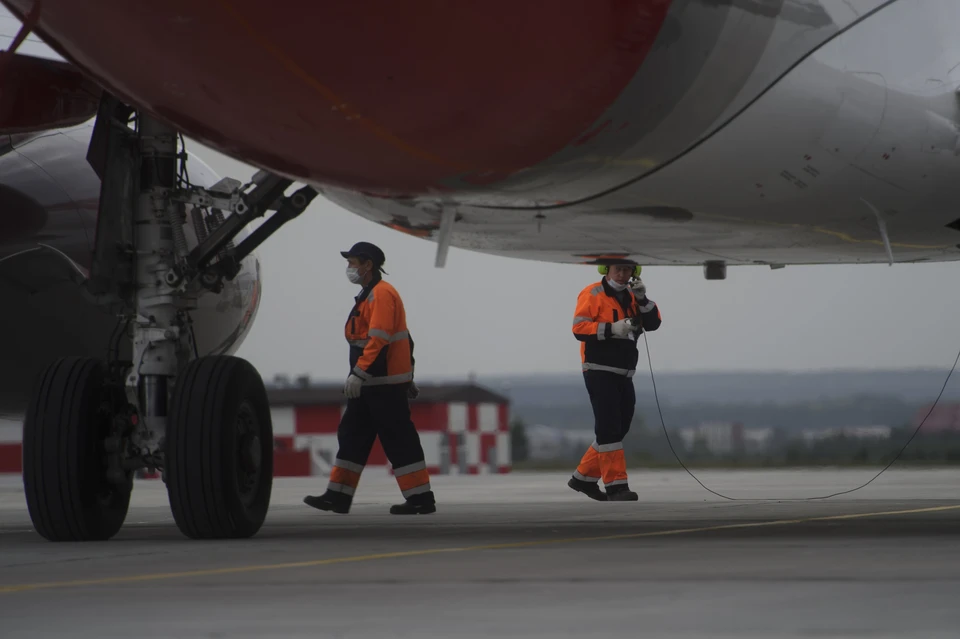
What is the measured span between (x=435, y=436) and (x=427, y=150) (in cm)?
1473

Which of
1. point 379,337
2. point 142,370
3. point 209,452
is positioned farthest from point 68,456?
point 379,337

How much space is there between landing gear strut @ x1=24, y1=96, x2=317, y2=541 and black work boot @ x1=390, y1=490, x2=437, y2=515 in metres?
1.98

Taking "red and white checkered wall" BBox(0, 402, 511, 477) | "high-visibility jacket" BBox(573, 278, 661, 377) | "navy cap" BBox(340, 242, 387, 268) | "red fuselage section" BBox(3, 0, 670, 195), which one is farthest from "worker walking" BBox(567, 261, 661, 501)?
"red and white checkered wall" BBox(0, 402, 511, 477)

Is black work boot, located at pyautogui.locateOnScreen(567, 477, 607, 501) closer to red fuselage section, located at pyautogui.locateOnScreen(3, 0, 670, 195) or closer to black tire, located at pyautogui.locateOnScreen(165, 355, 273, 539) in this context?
black tire, located at pyautogui.locateOnScreen(165, 355, 273, 539)

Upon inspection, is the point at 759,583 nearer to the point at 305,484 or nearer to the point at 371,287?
the point at 371,287

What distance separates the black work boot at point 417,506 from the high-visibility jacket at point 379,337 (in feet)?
2.43

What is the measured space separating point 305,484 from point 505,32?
1152 centimetres

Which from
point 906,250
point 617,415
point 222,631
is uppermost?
point 906,250

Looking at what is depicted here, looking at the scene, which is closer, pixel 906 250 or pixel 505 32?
pixel 505 32

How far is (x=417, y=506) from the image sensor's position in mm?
9172

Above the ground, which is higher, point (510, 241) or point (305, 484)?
point (510, 241)

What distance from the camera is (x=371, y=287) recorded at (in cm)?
937

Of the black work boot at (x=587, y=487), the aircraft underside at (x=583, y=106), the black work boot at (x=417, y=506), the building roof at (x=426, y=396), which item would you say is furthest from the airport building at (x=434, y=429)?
the aircraft underside at (x=583, y=106)

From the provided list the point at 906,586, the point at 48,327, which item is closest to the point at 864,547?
the point at 906,586
